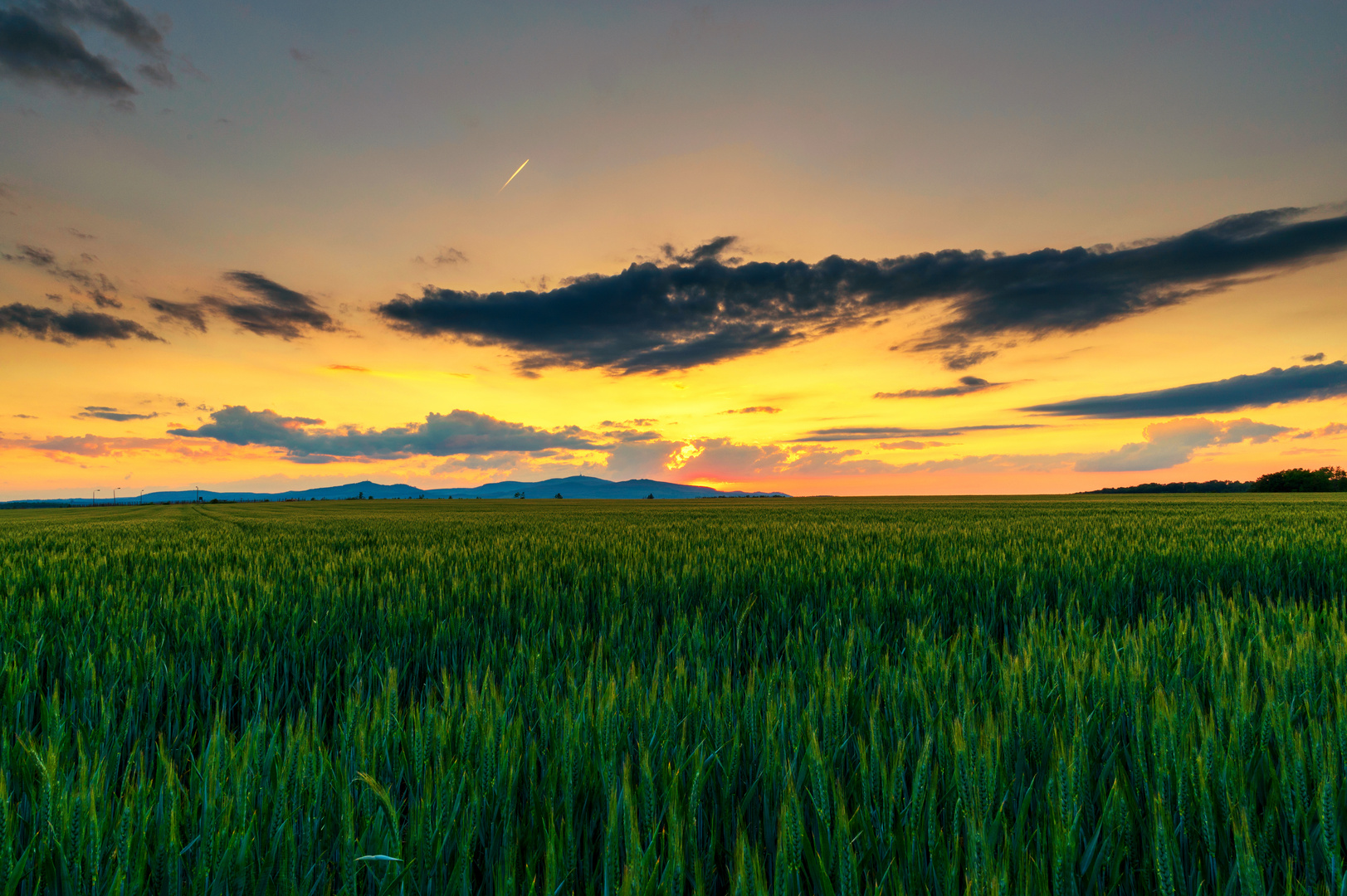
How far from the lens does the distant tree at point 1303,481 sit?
7631cm

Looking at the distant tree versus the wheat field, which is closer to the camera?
the wheat field

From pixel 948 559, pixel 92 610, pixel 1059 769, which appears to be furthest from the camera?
pixel 948 559

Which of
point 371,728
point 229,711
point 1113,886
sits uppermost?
point 371,728

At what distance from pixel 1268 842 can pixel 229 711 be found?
154 inches

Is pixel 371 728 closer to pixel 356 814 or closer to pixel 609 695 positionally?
pixel 356 814

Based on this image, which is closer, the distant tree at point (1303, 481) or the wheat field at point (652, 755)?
the wheat field at point (652, 755)

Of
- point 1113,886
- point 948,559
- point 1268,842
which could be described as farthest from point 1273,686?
point 948,559

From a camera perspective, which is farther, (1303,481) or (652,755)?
(1303,481)

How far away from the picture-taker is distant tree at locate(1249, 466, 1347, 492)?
76.3 metres

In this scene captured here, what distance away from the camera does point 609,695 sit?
1.78 meters

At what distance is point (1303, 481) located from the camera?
258 feet

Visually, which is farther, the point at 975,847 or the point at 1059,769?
the point at 1059,769

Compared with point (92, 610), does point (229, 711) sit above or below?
below

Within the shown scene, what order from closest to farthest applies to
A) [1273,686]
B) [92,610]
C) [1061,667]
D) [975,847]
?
[975,847]
[1273,686]
[1061,667]
[92,610]
